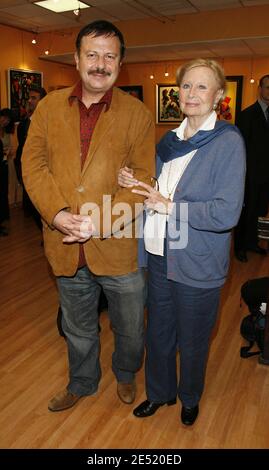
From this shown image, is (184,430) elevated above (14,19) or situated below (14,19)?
below

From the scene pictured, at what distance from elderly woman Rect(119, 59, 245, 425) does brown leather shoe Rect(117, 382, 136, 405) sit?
13.6 inches

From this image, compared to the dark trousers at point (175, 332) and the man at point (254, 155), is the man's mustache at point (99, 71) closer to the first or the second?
the dark trousers at point (175, 332)

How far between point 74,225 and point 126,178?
11.3 inches

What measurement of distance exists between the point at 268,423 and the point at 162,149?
1432mm

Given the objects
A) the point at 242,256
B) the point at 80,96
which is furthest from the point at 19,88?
the point at 80,96

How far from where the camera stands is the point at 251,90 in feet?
27.2

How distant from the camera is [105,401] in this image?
2168 millimetres

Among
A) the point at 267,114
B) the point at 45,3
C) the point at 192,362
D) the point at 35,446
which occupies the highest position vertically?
the point at 45,3

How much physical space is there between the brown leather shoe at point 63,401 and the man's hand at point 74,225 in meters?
0.92

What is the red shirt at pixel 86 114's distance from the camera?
67.2 inches

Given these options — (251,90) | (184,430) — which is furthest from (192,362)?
(251,90)

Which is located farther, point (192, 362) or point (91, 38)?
point (192, 362)

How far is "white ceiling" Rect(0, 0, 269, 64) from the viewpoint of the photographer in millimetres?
5656

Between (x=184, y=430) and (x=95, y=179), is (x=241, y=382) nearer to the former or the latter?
(x=184, y=430)
